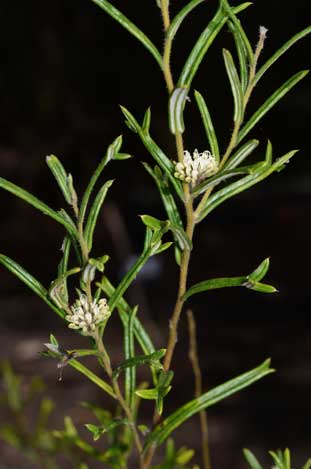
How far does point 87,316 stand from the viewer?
12.4 inches

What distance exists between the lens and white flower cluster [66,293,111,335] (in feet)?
1.03

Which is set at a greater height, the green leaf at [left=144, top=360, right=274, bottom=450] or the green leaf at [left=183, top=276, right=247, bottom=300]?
the green leaf at [left=183, top=276, right=247, bottom=300]

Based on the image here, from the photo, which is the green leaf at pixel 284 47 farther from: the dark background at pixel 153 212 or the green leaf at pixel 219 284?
the dark background at pixel 153 212

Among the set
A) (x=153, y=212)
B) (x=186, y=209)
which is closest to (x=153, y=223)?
(x=186, y=209)

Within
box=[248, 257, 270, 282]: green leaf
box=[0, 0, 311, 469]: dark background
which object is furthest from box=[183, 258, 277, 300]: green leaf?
box=[0, 0, 311, 469]: dark background

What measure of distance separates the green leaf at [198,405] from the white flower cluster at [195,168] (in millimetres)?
98

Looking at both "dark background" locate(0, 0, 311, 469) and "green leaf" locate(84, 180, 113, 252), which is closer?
"green leaf" locate(84, 180, 113, 252)

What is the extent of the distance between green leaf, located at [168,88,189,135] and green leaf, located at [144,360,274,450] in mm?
125

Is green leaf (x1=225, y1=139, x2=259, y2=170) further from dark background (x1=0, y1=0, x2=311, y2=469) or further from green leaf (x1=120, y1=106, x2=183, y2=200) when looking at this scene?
dark background (x1=0, y1=0, x2=311, y2=469)

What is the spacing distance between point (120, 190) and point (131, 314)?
356 cm

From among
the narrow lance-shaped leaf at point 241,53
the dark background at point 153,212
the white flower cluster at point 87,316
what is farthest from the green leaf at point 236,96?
the dark background at point 153,212

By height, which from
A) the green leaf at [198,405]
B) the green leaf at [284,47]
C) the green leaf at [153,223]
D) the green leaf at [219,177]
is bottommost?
the green leaf at [198,405]

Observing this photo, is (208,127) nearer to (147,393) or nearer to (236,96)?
(236,96)

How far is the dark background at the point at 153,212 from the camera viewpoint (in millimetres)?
2342
